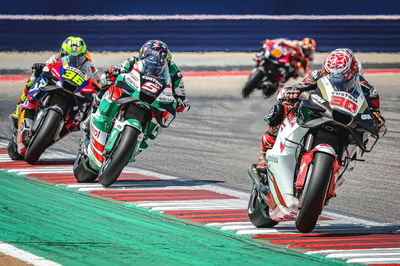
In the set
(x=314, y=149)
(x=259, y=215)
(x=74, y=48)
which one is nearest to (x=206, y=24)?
(x=74, y=48)

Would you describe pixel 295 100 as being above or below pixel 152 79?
above

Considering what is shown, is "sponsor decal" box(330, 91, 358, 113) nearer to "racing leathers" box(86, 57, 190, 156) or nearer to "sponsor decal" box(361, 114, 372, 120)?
"sponsor decal" box(361, 114, 372, 120)

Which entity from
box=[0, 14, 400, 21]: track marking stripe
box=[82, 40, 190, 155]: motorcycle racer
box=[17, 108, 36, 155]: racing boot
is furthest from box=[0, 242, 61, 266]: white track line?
box=[0, 14, 400, 21]: track marking stripe

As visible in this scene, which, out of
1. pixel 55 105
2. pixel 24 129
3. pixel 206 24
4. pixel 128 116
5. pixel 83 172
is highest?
pixel 128 116

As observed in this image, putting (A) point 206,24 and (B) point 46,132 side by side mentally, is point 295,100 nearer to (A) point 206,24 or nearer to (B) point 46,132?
(B) point 46,132

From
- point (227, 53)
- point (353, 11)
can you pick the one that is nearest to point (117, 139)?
point (227, 53)

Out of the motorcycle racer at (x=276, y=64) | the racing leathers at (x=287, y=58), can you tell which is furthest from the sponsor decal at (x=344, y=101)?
the racing leathers at (x=287, y=58)

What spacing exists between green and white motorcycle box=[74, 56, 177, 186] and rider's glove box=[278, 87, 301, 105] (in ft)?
7.02

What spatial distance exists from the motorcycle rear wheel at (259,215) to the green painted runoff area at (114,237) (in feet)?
1.40

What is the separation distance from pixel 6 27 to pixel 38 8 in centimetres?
96

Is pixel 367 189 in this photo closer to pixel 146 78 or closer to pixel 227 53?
pixel 146 78

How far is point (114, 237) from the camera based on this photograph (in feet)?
24.3

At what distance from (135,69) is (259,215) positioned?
2.58 m

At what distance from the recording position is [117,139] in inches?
388
